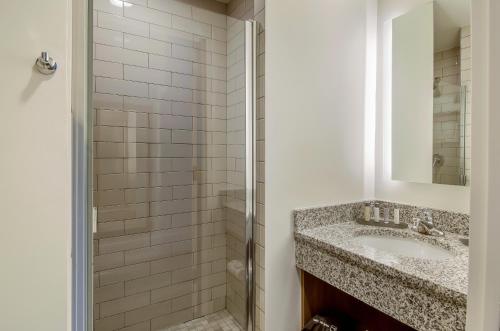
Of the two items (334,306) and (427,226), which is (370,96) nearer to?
(427,226)

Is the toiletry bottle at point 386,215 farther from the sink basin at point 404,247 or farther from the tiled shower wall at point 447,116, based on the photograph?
the tiled shower wall at point 447,116

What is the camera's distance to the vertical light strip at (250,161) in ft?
4.59

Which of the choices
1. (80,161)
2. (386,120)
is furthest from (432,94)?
(80,161)

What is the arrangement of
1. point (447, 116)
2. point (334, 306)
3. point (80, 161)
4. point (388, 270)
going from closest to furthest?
1. point (80, 161)
2. point (388, 270)
3. point (447, 116)
4. point (334, 306)

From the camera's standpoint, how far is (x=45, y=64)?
622mm

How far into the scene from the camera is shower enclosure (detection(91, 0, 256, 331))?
1501mm

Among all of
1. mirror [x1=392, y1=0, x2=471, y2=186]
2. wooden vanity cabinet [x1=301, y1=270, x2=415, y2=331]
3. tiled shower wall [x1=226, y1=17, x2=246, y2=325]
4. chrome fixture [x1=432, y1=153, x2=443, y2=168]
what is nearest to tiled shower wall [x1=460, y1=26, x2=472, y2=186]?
mirror [x1=392, y1=0, x2=471, y2=186]

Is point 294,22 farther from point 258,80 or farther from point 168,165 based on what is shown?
point 168,165

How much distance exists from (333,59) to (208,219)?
4.20 feet

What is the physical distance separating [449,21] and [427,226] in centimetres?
109

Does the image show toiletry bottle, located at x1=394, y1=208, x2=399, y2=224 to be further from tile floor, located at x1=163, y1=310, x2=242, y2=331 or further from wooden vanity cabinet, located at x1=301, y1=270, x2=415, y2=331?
tile floor, located at x1=163, y1=310, x2=242, y2=331

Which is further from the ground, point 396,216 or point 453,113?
point 453,113

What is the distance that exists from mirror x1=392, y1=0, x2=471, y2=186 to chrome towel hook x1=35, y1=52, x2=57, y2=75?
1.69 m

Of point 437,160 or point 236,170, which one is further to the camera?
point 236,170
